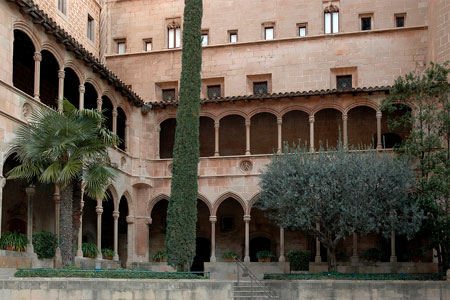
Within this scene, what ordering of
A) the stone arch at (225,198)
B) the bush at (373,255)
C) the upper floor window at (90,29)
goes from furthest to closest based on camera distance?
the upper floor window at (90,29) → the stone arch at (225,198) → the bush at (373,255)

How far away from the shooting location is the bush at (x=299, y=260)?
28797 millimetres

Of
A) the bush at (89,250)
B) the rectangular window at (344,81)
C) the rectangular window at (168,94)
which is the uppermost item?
the rectangular window at (344,81)

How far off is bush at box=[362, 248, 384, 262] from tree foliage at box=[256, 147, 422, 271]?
388cm

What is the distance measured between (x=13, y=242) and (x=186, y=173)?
5.67 meters

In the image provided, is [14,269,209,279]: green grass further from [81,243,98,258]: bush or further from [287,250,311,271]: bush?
[287,250,311,271]: bush

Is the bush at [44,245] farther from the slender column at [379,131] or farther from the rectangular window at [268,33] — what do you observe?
→ the rectangular window at [268,33]

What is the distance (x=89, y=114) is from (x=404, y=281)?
11245 millimetres

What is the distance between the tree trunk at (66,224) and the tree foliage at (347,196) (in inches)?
331

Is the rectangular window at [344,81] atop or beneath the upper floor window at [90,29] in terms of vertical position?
beneath

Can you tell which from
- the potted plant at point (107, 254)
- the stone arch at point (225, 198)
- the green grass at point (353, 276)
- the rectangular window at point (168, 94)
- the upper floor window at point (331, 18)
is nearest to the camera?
the green grass at point (353, 276)

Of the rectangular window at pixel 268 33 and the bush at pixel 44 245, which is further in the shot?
the rectangular window at pixel 268 33

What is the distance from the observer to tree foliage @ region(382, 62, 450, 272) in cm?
2402

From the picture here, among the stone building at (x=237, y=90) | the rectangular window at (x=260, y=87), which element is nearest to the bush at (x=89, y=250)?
the stone building at (x=237, y=90)

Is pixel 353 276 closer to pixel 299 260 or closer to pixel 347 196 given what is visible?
pixel 347 196
